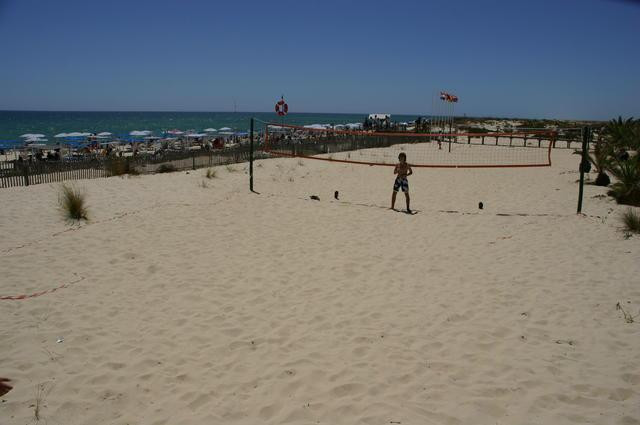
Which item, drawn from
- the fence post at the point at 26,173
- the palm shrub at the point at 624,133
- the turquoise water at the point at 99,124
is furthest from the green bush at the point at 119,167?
the turquoise water at the point at 99,124

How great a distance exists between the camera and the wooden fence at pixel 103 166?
38.3 feet

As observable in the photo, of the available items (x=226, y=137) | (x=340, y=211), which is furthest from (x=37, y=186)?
(x=226, y=137)

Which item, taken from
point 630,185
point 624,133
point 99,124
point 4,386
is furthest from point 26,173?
point 99,124

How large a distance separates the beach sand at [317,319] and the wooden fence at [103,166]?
3702 mm

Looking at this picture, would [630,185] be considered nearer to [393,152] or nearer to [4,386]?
[4,386]

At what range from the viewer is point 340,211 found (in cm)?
899

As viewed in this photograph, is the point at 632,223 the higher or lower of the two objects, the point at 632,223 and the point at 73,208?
the higher

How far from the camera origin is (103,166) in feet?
46.6

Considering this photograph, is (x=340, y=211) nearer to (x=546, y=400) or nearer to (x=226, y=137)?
(x=546, y=400)

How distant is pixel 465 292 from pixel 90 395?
3717mm

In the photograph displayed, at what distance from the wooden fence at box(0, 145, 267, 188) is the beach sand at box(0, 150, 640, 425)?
3.70 metres

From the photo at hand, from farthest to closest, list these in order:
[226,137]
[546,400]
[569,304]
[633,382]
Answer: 1. [226,137]
2. [569,304]
3. [633,382]
4. [546,400]

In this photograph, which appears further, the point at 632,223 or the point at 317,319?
the point at 632,223

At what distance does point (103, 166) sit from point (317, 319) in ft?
40.9
